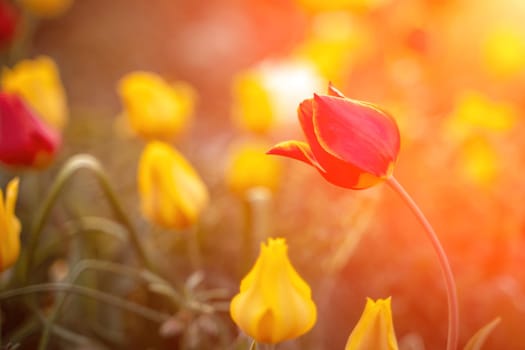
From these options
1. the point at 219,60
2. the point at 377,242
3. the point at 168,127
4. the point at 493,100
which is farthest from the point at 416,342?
the point at 219,60

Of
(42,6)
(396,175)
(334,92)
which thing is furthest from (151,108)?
(42,6)

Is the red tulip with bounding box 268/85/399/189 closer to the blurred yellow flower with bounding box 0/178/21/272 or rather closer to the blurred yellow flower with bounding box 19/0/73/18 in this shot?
the blurred yellow flower with bounding box 0/178/21/272

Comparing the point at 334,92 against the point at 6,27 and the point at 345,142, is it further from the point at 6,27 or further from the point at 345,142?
the point at 6,27

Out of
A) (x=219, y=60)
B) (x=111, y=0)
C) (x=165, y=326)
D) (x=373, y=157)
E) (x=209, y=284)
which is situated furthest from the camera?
(x=111, y=0)

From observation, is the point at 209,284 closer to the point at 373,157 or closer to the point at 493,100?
the point at 373,157

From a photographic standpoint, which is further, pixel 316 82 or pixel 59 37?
pixel 59 37

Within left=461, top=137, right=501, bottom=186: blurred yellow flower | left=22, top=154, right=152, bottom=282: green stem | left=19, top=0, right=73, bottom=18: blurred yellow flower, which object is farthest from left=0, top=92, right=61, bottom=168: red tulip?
left=19, top=0, right=73, bottom=18: blurred yellow flower
